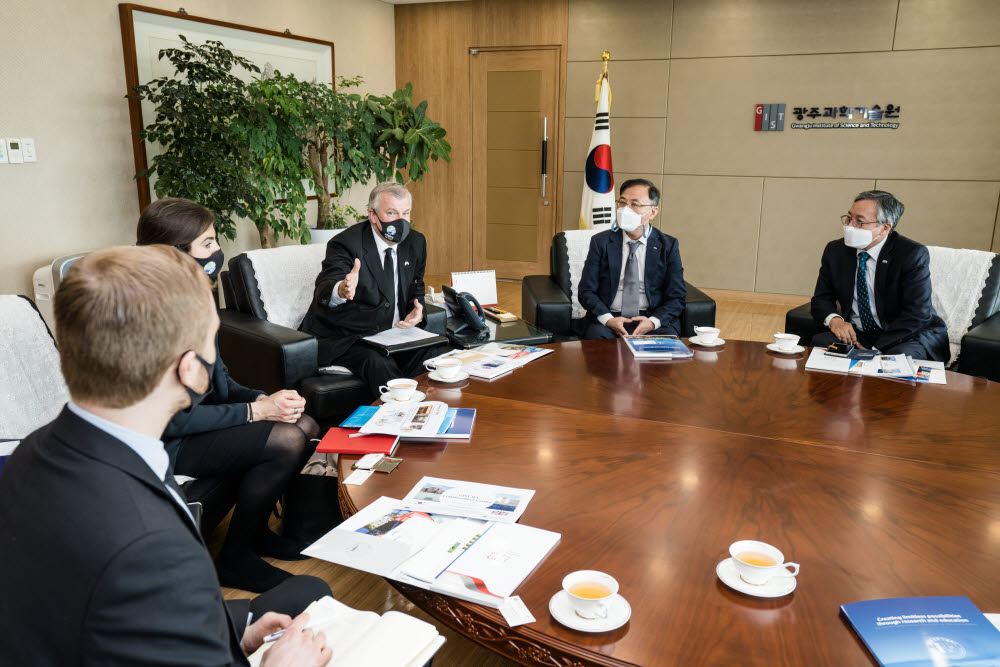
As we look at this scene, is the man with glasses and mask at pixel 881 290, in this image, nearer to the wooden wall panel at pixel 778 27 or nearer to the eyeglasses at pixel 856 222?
the eyeglasses at pixel 856 222

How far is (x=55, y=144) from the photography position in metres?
4.07

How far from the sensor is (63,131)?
13.5ft

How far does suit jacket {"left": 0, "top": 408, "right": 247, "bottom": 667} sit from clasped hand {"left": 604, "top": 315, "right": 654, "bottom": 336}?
2.74 metres

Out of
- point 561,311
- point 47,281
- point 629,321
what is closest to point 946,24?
point 629,321

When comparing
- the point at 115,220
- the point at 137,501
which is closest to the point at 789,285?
the point at 115,220

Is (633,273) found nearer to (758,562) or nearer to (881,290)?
(881,290)

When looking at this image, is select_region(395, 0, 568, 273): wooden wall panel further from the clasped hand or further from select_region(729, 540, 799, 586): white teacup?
select_region(729, 540, 799, 586): white teacup

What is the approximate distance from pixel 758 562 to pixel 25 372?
6.58 ft

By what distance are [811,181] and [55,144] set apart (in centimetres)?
570

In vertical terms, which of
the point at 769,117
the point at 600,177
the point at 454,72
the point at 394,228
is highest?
the point at 454,72

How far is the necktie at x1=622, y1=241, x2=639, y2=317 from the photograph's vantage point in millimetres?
3746

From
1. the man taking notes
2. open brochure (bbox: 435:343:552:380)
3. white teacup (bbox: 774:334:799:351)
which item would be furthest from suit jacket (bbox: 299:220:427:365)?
the man taking notes

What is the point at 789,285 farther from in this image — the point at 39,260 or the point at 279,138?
the point at 39,260

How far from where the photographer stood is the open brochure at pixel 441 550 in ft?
4.16
